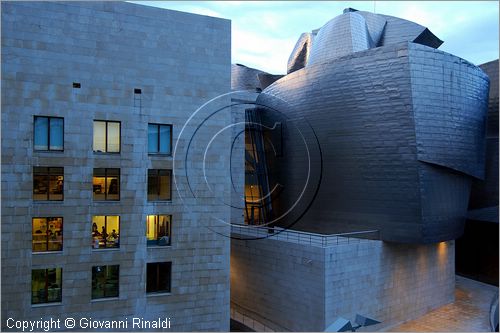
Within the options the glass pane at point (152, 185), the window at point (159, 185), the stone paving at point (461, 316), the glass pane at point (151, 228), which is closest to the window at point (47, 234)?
the glass pane at point (151, 228)

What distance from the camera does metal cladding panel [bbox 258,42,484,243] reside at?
24.3m

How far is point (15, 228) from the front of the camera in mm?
18891

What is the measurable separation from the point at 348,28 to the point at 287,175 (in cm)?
1301

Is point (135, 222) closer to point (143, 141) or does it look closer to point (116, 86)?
point (143, 141)

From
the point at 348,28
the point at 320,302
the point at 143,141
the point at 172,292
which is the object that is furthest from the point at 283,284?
the point at 348,28

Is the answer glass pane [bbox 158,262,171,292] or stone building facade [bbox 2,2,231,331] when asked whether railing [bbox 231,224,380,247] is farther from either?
glass pane [bbox 158,262,171,292]

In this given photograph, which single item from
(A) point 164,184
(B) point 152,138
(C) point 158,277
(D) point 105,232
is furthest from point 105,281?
(B) point 152,138

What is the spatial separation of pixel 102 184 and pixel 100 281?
439 cm

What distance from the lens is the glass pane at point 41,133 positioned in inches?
762

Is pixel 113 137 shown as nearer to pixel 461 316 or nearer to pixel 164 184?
pixel 164 184

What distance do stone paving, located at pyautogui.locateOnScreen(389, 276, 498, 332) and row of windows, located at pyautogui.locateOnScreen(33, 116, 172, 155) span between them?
16.3 metres

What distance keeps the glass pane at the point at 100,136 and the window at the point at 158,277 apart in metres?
5.90

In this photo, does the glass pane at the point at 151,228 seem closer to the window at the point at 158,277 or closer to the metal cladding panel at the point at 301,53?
the window at the point at 158,277

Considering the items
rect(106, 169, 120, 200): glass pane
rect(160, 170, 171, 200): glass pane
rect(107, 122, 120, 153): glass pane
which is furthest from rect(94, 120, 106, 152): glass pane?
rect(160, 170, 171, 200): glass pane
